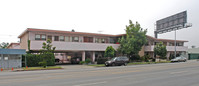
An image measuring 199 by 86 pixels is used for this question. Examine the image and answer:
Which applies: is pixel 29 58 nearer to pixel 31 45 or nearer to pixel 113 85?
pixel 31 45

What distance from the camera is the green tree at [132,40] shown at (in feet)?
116

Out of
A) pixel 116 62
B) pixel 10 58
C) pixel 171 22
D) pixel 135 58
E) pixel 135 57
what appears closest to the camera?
pixel 10 58

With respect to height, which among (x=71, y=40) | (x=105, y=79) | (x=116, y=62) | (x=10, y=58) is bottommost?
(x=116, y=62)

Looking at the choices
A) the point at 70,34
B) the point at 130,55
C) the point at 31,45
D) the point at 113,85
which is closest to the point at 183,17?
the point at 130,55

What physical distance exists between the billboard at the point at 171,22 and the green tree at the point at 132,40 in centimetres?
1178

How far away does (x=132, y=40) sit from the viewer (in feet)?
115

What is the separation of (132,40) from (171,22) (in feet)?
56.0

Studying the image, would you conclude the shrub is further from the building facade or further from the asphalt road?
the asphalt road

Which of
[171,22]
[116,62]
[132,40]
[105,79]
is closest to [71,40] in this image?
[116,62]

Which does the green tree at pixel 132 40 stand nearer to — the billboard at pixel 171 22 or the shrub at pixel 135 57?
the shrub at pixel 135 57

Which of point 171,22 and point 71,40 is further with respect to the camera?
point 171,22

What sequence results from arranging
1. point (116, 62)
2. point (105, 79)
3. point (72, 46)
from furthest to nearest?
point (72, 46)
point (116, 62)
point (105, 79)

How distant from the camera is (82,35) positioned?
112ft

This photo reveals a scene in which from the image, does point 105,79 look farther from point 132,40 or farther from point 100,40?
point 100,40
